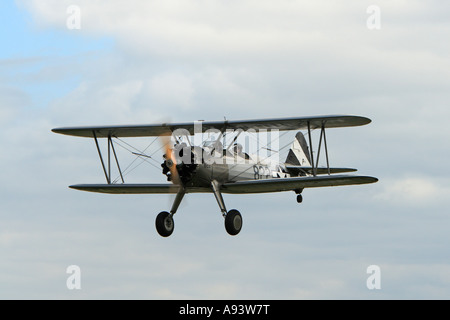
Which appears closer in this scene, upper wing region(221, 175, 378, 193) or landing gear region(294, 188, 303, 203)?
upper wing region(221, 175, 378, 193)

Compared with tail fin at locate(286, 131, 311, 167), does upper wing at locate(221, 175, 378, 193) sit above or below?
below

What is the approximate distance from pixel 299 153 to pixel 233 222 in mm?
6762

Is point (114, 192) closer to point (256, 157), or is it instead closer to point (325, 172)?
point (256, 157)

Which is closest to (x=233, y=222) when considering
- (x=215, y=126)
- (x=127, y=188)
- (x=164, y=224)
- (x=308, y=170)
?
(x=164, y=224)

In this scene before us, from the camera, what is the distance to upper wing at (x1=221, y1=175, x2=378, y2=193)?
763 inches

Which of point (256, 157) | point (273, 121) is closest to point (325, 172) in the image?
point (256, 157)

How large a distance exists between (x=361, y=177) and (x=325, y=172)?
176 inches

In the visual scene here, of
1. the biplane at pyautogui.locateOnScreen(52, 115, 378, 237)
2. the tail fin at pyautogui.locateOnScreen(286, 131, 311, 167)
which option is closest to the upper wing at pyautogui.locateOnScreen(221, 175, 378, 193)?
the biplane at pyautogui.locateOnScreen(52, 115, 378, 237)

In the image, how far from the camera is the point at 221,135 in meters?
20.8

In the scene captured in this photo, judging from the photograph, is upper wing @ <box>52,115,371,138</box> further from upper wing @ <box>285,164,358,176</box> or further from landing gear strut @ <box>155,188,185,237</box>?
upper wing @ <box>285,164,358,176</box>

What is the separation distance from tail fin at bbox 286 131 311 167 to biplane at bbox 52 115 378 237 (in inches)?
126

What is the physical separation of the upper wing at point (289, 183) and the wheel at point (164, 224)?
1.49 metres

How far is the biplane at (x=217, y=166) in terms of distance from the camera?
19.9 meters

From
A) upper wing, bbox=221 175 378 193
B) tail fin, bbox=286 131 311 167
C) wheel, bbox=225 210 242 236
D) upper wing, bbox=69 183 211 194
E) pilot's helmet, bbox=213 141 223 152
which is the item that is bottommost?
wheel, bbox=225 210 242 236
